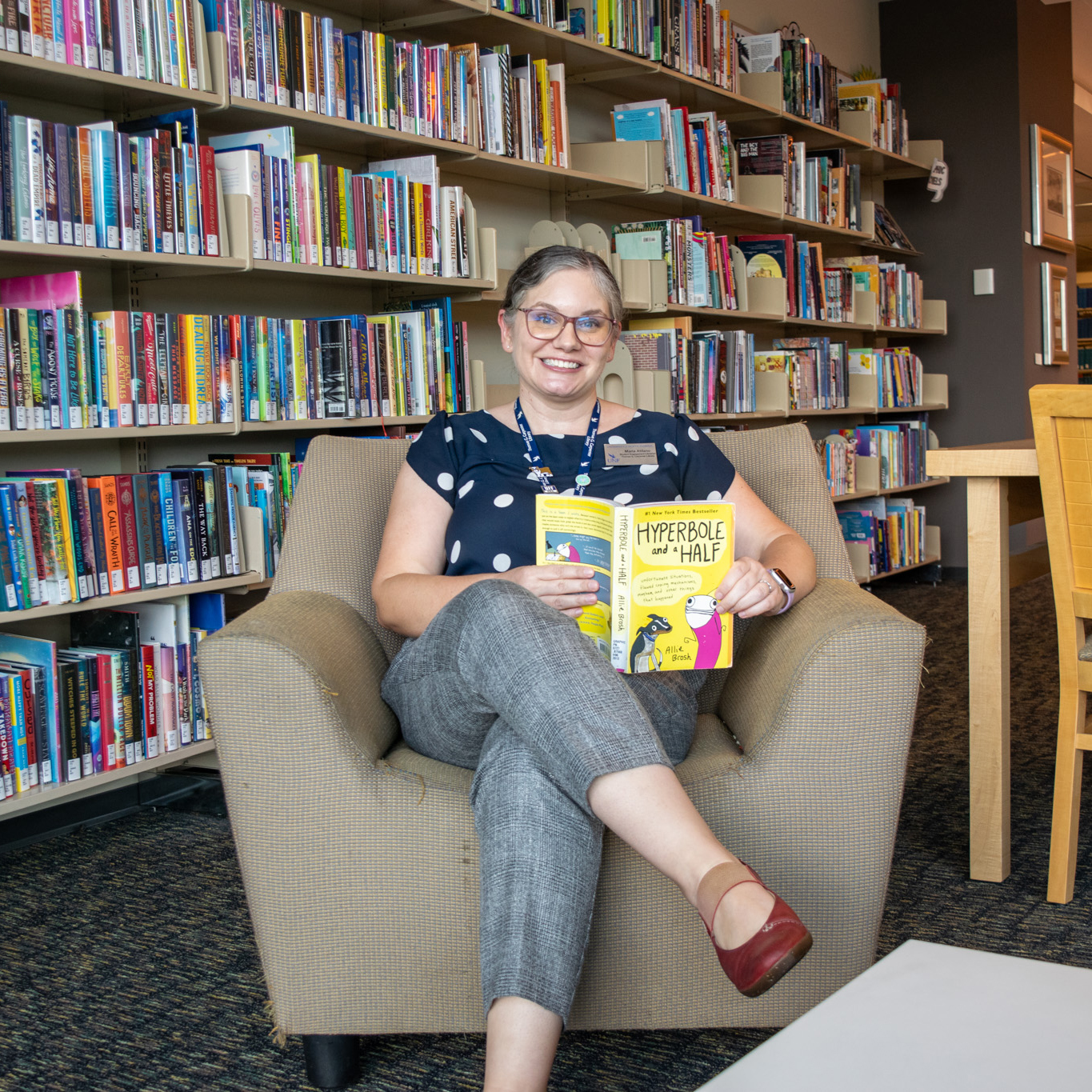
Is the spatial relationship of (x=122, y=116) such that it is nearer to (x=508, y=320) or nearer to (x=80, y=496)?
(x=80, y=496)

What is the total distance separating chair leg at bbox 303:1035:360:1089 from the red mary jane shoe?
56cm

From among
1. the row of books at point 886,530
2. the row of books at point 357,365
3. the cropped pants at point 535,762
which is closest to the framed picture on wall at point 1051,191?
the row of books at point 886,530

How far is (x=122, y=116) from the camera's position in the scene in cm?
246

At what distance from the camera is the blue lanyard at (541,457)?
176 centimetres

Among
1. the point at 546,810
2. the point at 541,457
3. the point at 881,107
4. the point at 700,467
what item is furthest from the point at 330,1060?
the point at 881,107

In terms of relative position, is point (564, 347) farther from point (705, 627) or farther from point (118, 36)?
point (118, 36)

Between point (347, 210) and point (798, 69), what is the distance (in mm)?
2600

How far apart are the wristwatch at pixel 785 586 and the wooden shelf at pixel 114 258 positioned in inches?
55.8

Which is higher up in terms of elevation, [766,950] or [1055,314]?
[1055,314]

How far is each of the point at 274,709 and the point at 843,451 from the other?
391 centimetres

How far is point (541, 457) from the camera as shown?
179 centimetres

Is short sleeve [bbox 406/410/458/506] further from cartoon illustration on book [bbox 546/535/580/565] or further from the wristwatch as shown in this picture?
the wristwatch

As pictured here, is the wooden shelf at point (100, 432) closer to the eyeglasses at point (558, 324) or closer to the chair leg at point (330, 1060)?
the eyeglasses at point (558, 324)

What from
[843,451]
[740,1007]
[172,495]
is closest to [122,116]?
[172,495]
